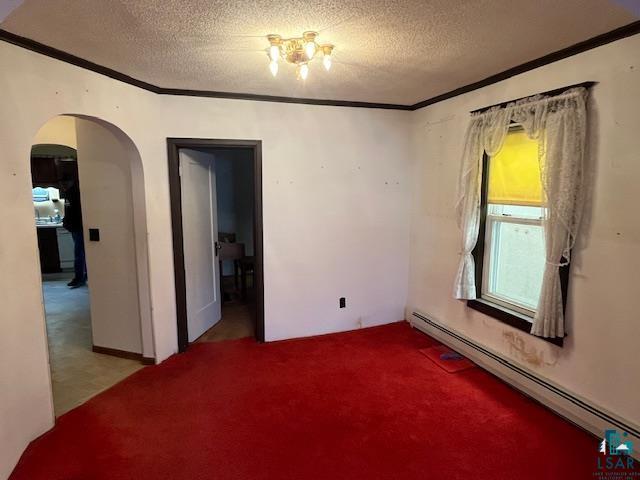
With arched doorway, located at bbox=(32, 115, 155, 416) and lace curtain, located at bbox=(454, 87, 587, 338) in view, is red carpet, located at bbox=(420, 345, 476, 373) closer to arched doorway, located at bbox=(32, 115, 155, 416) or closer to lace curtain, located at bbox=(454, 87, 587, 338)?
lace curtain, located at bbox=(454, 87, 587, 338)

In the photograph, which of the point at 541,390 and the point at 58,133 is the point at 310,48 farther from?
the point at 58,133

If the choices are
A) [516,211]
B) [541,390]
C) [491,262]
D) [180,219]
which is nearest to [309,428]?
[541,390]

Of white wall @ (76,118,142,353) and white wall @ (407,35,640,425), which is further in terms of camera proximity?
white wall @ (76,118,142,353)

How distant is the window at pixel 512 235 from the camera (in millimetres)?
2783

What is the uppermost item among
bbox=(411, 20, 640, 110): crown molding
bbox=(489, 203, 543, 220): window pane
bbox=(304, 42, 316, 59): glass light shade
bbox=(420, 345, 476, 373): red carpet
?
bbox=(411, 20, 640, 110): crown molding

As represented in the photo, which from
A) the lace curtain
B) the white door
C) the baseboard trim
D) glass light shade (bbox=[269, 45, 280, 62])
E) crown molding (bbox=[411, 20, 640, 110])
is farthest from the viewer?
the white door

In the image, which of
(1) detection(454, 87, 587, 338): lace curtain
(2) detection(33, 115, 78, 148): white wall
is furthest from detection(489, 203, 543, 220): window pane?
(2) detection(33, 115, 78, 148): white wall

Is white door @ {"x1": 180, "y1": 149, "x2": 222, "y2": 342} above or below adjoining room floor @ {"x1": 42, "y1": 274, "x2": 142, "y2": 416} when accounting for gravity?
above

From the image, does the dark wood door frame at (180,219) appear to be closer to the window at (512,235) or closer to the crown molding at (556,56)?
the crown molding at (556,56)

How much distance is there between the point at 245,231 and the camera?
6480 millimetres

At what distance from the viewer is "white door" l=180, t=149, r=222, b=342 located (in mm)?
3609

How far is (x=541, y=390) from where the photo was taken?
2656 millimetres

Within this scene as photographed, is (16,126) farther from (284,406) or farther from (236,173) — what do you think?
(236,173)

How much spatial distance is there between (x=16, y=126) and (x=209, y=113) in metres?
1.56
